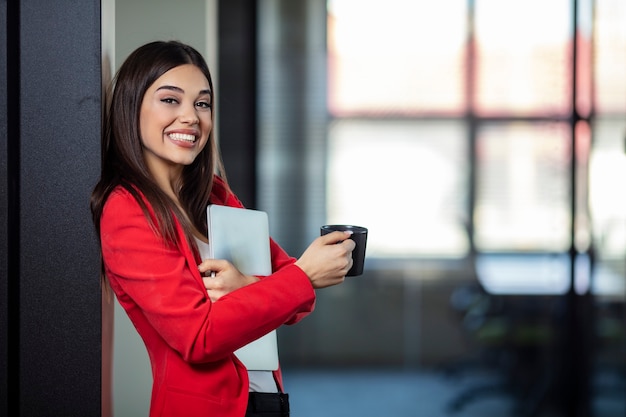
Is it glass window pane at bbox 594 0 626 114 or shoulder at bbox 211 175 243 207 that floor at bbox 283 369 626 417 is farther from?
shoulder at bbox 211 175 243 207

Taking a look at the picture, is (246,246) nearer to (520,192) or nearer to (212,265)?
(212,265)

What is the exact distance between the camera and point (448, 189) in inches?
150

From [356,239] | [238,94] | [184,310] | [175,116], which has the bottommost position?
[184,310]

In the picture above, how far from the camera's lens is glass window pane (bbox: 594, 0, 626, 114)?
3721mm

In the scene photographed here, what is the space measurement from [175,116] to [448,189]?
2.42 m

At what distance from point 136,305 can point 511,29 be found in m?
2.79

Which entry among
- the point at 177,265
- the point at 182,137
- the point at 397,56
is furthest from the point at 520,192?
the point at 177,265

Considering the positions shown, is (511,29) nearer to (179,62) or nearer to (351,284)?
(351,284)

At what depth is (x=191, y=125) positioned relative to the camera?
1.59 metres

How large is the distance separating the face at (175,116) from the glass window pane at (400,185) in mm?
2215

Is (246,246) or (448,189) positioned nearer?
(246,246)

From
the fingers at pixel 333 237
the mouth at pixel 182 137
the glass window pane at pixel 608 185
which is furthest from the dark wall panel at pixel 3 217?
the glass window pane at pixel 608 185

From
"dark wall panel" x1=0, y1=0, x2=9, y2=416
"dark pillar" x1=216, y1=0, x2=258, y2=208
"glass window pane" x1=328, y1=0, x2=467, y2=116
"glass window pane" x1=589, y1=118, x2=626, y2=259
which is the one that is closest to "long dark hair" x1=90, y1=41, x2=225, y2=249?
"dark wall panel" x1=0, y1=0, x2=9, y2=416

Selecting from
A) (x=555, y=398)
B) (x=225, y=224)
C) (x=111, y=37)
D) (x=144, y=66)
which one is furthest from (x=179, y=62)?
(x=555, y=398)
